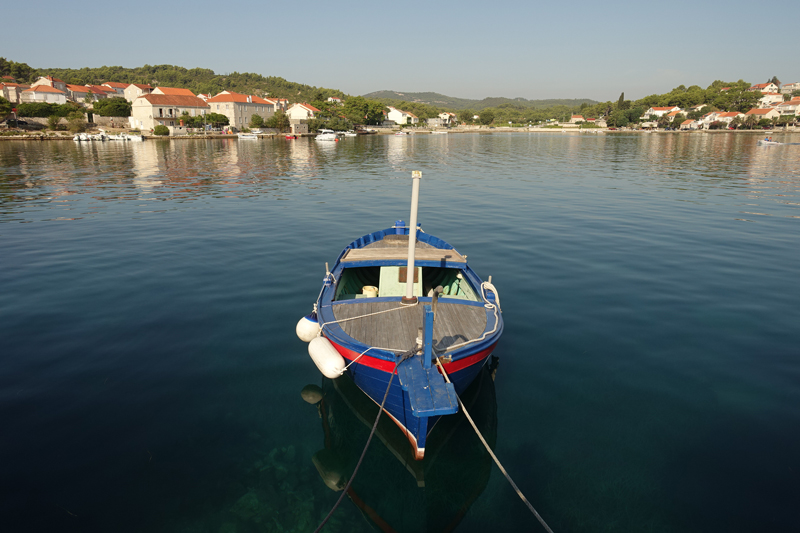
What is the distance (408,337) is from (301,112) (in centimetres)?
15765

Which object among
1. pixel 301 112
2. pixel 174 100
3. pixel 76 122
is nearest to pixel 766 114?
pixel 301 112

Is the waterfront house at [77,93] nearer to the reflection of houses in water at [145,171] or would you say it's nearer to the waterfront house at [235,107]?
the waterfront house at [235,107]

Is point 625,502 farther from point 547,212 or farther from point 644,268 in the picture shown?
point 547,212

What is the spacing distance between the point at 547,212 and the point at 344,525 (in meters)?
26.6

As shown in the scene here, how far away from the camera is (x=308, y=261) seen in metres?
20.0

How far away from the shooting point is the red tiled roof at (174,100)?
420ft

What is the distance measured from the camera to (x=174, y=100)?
13275 cm

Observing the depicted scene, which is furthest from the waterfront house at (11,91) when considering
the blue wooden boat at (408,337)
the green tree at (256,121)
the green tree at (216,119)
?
the blue wooden boat at (408,337)

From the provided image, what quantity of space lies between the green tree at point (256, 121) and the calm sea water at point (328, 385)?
122 metres

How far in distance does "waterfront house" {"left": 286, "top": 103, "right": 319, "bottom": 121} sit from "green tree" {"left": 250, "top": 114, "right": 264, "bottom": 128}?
16066mm

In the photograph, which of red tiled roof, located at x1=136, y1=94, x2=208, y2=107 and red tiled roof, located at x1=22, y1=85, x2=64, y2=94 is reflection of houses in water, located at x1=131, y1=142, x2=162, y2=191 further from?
red tiled roof, located at x1=22, y1=85, x2=64, y2=94

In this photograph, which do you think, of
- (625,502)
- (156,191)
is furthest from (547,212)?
(156,191)

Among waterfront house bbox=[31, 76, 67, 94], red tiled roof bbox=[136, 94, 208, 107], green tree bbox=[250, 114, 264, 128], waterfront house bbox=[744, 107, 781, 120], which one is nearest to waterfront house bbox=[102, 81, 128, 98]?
waterfront house bbox=[31, 76, 67, 94]

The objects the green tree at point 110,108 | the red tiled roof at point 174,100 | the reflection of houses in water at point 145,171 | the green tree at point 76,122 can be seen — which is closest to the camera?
the reflection of houses in water at point 145,171
